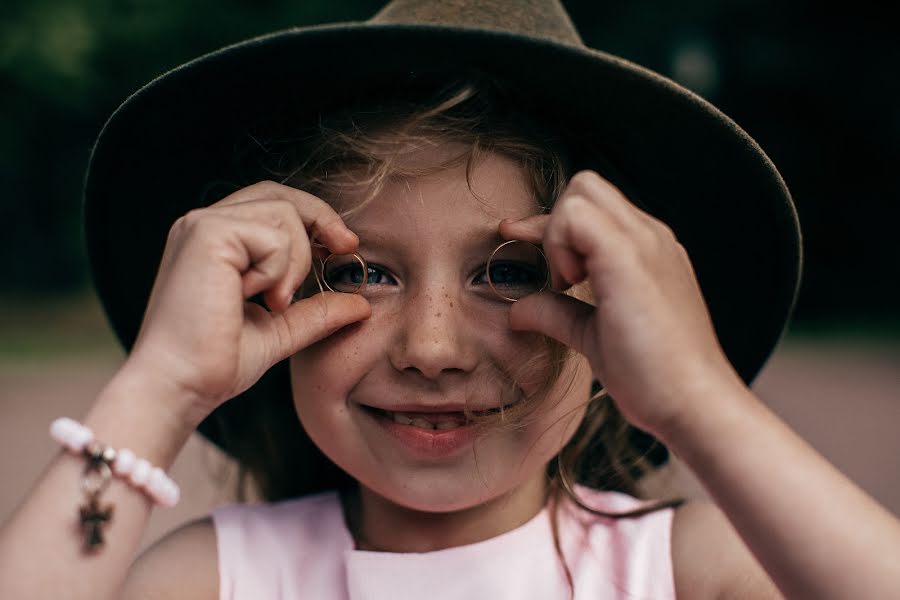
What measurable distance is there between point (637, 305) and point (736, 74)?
666 centimetres

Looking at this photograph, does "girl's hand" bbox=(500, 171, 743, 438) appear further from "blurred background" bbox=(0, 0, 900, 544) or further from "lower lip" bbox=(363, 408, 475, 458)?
"blurred background" bbox=(0, 0, 900, 544)

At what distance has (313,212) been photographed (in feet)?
4.80

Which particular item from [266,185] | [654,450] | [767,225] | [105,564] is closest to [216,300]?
[266,185]

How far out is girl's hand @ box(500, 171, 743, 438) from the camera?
1.21 metres

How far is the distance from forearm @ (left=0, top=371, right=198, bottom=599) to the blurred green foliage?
639 cm

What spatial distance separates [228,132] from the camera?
162 cm

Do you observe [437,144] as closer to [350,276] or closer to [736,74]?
[350,276]

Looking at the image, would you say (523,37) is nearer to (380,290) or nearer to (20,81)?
(380,290)

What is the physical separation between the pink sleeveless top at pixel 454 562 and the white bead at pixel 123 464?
49 cm

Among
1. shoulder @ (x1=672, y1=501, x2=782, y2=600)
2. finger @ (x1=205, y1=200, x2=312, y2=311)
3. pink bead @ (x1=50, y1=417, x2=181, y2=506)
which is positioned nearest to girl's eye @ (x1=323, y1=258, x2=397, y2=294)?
finger @ (x1=205, y1=200, x2=312, y2=311)

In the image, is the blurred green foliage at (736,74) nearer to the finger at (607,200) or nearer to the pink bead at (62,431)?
the finger at (607,200)

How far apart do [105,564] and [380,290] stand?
1.85ft

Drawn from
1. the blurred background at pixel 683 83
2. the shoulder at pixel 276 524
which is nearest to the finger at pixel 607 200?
the shoulder at pixel 276 524

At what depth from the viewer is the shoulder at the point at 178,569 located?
1629mm
